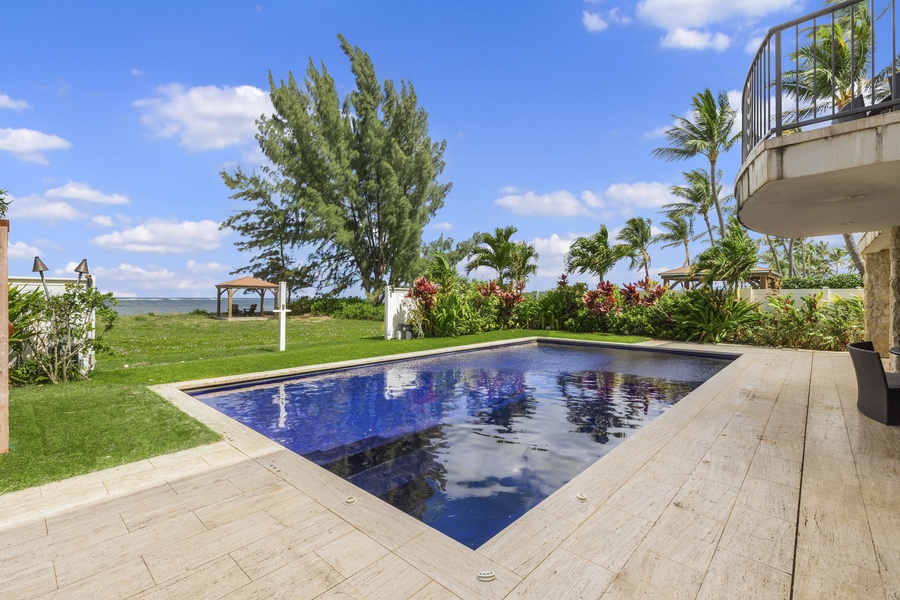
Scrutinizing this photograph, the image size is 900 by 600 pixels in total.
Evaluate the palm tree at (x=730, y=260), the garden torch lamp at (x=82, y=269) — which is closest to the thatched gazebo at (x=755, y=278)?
the palm tree at (x=730, y=260)

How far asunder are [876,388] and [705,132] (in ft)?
75.7

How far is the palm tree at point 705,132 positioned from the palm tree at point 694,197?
196 inches

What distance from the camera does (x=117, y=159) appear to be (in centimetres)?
1277

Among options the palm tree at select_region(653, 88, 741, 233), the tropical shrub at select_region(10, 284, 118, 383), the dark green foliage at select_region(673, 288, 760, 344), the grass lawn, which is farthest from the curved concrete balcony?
the palm tree at select_region(653, 88, 741, 233)

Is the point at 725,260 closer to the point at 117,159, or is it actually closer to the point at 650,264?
the point at 117,159

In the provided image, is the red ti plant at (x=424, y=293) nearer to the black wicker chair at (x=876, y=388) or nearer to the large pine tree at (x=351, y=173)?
the black wicker chair at (x=876, y=388)

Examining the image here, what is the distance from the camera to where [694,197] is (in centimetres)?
3014

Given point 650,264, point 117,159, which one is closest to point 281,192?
point 117,159

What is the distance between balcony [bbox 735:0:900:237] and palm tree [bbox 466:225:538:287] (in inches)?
468

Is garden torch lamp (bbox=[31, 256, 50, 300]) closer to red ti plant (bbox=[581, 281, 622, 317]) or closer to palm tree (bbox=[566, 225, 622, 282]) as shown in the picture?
red ti plant (bbox=[581, 281, 622, 317])

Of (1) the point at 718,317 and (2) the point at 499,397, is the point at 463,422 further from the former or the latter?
(1) the point at 718,317

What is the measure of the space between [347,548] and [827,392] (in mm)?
6511

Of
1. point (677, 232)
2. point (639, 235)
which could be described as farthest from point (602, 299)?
point (677, 232)

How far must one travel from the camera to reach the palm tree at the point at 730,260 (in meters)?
10.6
